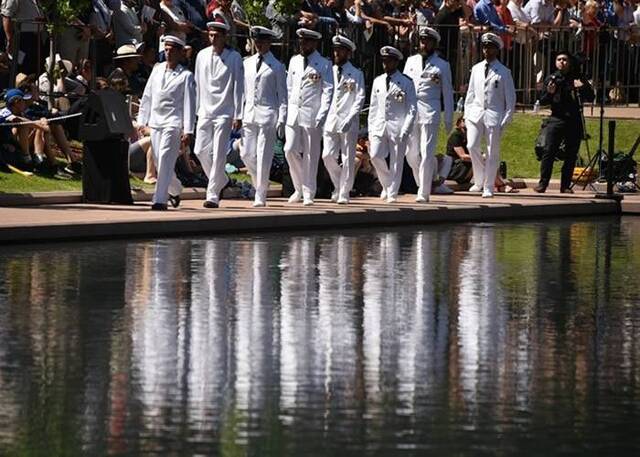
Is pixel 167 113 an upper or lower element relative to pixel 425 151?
upper

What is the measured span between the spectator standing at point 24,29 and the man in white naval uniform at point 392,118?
14.4 feet

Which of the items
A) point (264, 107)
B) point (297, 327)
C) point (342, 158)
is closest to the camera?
point (297, 327)

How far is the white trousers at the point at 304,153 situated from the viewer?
23.9 m

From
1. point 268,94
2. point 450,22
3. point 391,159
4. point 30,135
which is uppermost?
point 450,22

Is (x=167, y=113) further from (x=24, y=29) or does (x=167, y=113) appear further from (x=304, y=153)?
(x=24, y=29)

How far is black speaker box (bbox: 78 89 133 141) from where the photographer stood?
22.8 m

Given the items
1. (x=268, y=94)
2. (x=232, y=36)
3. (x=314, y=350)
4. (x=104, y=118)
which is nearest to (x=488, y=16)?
(x=232, y=36)

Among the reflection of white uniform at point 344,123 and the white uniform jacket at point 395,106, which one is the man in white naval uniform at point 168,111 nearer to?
the reflection of white uniform at point 344,123

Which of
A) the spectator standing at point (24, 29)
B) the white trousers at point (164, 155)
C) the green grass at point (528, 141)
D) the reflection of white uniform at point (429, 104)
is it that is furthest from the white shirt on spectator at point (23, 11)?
the green grass at point (528, 141)

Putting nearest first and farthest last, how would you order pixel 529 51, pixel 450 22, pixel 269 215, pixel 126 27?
pixel 269 215 < pixel 126 27 < pixel 450 22 < pixel 529 51

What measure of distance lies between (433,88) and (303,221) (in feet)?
13.1

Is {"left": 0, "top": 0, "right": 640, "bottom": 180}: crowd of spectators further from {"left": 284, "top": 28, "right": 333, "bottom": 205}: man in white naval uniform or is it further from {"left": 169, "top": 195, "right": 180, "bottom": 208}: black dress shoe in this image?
{"left": 284, "top": 28, "right": 333, "bottom": 205}: man in white naval uniform

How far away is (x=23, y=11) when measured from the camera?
84.4ft

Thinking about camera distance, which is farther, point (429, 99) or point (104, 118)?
point (429, 99)
